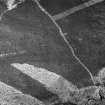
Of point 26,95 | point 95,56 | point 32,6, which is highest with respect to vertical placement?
point 32,6

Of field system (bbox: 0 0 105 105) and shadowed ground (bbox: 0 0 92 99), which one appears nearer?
field system (bbox: 0 0 105 105)

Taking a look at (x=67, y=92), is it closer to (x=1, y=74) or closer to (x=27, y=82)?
(x=27, y=82)

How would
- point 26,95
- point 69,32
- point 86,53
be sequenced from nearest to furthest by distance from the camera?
point 26,95, point 86,53, point 69,32

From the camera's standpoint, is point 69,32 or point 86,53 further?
point 69,32

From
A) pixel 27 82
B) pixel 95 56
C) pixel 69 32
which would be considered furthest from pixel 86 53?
pixel 27 82

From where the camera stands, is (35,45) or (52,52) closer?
(52,52)

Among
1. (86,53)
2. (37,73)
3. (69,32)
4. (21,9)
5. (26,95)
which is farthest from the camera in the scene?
(21,9)

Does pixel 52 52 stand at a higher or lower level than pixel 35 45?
lower

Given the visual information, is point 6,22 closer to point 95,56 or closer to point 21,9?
point 21,9

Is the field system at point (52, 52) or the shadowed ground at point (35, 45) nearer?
the field system at point (52, 52)

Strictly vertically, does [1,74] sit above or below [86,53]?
above
